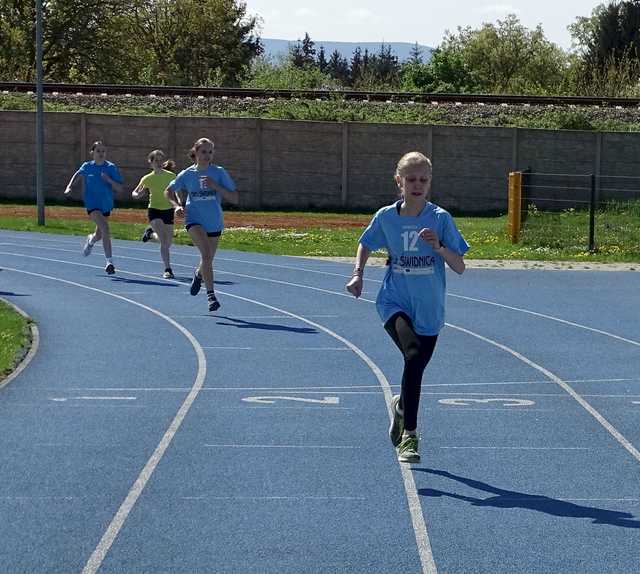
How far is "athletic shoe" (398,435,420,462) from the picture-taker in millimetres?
8242

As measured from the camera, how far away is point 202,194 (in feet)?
50.6

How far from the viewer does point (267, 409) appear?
10.3 meters

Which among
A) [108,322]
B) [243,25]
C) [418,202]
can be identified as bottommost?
Result: [108,322]

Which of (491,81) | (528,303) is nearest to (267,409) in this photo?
(528,303)

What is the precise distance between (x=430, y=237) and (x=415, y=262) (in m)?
0.33

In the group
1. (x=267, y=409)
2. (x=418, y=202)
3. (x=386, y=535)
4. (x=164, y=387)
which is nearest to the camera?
(x=386, y=535)

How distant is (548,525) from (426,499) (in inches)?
31.5

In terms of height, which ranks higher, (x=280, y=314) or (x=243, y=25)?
(x=243, y=25)

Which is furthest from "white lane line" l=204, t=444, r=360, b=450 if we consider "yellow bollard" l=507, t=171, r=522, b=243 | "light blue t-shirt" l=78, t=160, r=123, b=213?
"yellow bollard" l=507, t=171, r=522, b=243

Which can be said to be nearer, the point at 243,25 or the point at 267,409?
the point at 267,409

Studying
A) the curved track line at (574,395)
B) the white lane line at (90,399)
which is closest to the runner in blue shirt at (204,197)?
the curved track line at (574,395)

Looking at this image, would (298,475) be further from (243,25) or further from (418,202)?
(243,25)

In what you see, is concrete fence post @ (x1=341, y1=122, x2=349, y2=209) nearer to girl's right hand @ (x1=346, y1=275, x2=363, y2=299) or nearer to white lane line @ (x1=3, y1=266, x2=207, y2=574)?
white lane line @ (x1=3, y1=266, x2=207, y2=574)

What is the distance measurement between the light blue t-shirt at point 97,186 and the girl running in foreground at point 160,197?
42 cm
